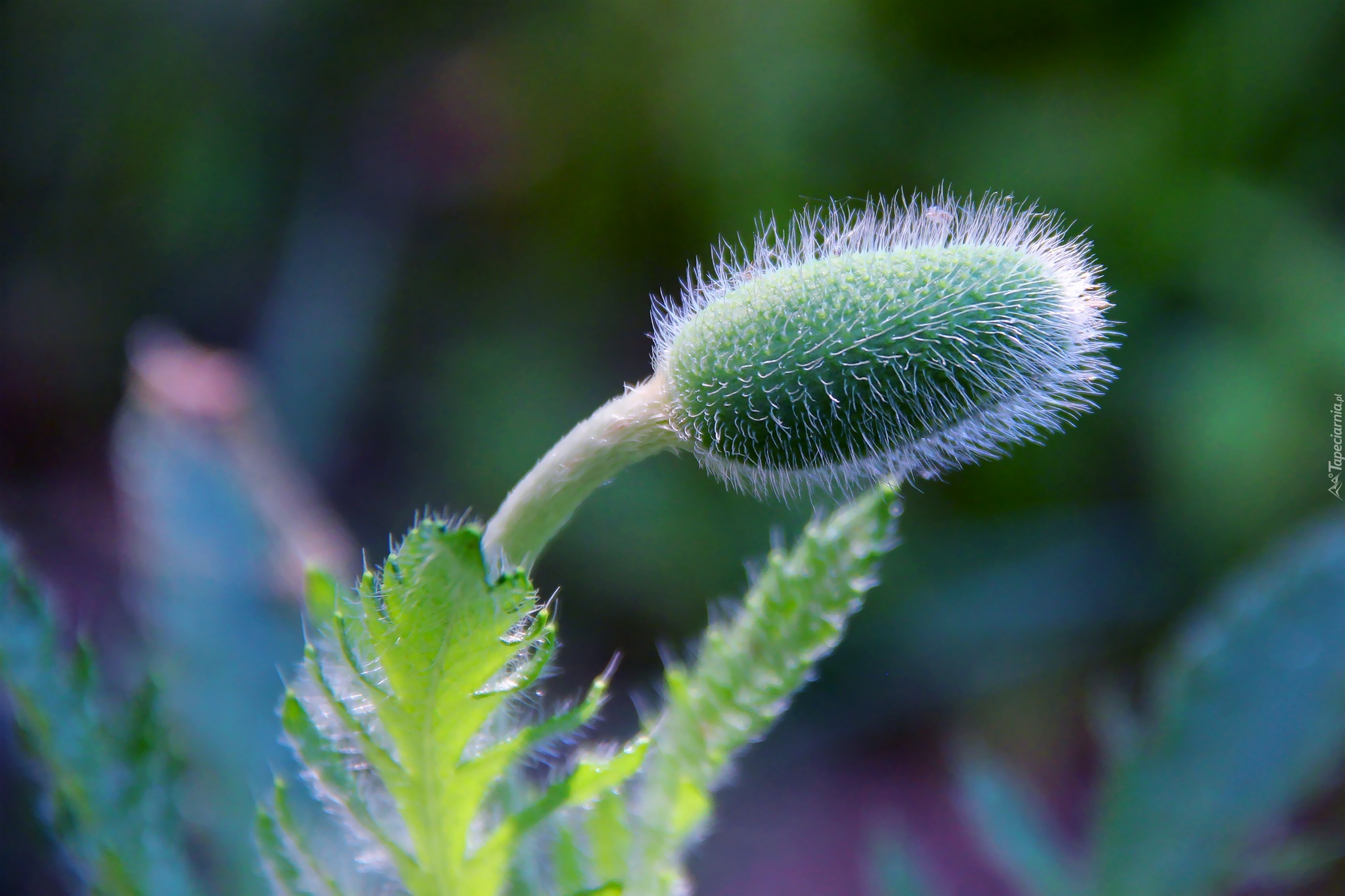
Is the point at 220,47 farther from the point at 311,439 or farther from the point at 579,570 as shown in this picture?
the point at 579,570

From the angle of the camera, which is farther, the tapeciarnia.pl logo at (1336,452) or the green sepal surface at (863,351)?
the tapeciarnia.pl logo at (1336,452)

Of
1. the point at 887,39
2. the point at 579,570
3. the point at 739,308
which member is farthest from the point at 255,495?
the point at 887,39

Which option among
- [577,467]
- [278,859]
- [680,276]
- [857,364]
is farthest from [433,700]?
[680,276]

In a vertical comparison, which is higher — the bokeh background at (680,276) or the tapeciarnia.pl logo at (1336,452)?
the bokeh background at (680,276)

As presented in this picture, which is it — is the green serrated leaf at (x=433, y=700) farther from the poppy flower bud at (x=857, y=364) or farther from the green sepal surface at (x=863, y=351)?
the green sepal surface at (x=863, y=351)

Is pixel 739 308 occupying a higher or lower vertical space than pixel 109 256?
lower

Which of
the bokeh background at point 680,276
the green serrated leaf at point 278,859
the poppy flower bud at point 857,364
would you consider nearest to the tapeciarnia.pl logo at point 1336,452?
the bokeh background at point 680,276
